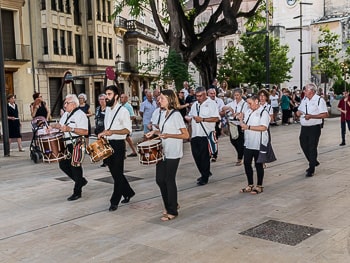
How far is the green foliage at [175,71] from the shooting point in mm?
16094

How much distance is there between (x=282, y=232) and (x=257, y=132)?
7.44ft

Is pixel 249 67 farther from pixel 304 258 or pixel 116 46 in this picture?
pixel 304 258

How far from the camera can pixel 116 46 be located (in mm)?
42406

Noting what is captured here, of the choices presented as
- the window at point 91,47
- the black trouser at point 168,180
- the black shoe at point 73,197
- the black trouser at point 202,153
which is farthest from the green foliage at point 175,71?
the window at point 91,47

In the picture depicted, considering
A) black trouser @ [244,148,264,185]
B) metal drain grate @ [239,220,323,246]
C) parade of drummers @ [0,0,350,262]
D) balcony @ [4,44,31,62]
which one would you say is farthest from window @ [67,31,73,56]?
metal drain grate @ [239,220,323,246]

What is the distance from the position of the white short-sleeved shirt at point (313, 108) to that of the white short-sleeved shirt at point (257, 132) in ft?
5.88

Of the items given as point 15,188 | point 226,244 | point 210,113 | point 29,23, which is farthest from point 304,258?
point 29,23

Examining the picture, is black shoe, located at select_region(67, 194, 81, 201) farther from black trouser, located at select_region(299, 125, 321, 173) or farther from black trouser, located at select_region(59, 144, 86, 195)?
black trouser, located at select_region(299, 125, 321, 173)

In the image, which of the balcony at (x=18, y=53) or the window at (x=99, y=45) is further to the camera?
the window at (x=99, y=45)

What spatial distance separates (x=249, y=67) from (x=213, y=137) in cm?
3808

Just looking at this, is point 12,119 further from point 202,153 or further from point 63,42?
point 63,42

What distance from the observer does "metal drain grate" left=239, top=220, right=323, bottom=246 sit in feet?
17.1

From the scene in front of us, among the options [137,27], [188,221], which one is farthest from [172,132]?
[137,27]

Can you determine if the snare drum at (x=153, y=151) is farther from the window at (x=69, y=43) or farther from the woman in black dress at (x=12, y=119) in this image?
the window at (x=69, y=43)
